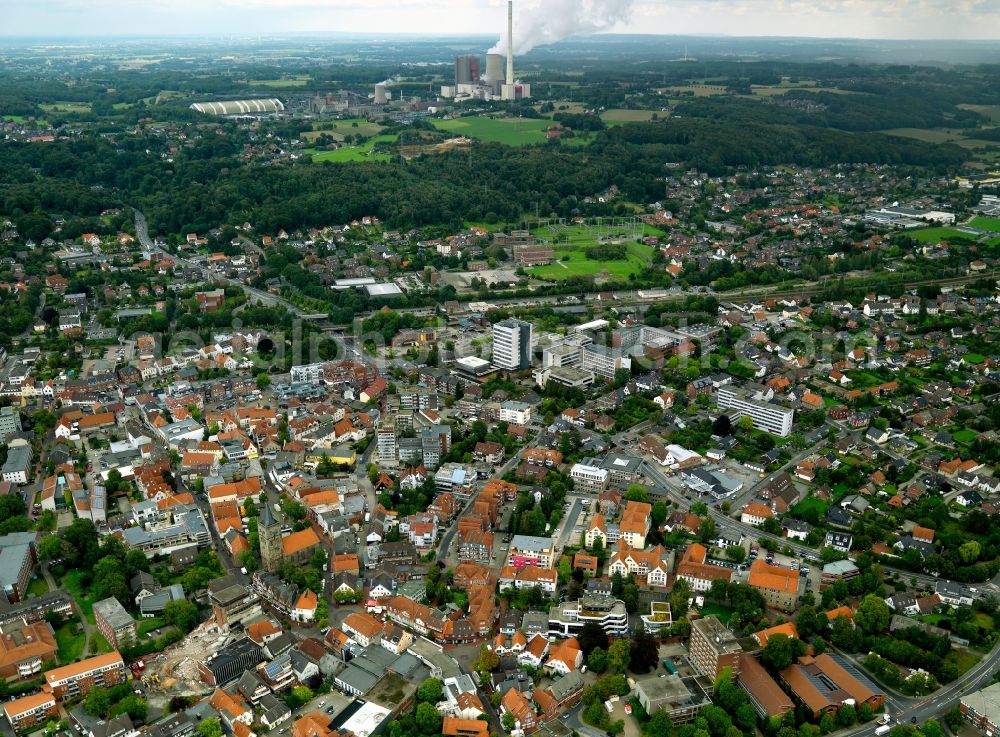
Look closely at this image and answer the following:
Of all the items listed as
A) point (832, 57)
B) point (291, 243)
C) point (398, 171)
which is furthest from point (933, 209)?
point (832, 57)

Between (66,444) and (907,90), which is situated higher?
(907,90)

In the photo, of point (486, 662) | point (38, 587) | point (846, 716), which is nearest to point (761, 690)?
point (846, 716)

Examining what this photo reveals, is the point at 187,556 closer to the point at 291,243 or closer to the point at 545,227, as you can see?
the point at 291,243

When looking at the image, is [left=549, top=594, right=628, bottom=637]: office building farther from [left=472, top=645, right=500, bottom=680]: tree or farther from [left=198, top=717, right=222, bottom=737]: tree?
[left=198, top=717, right=222, bottom=737]: tree

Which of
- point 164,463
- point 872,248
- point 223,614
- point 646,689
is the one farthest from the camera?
point 872,248

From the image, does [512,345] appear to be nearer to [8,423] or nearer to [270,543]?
[270,543]

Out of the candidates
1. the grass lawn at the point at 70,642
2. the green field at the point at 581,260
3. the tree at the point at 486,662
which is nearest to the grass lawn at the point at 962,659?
the tree at the point at 486,662

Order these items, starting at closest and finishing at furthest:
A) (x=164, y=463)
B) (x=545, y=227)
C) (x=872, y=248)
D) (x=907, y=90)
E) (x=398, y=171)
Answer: (x=164, y=463) → (x=872, y=248) → (x=545, y=227) → (x=398, y=171) → (x=907, y=90)
